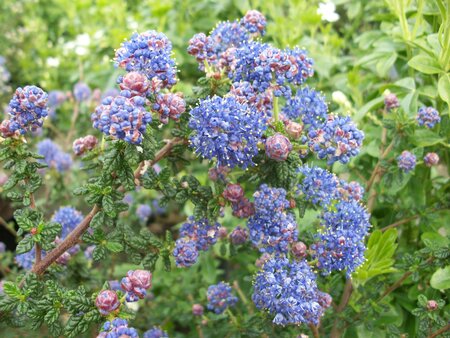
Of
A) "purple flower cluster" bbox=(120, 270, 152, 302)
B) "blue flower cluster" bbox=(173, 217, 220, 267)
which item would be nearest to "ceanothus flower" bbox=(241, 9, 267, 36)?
"blue flower cluster" bbox=(173, 217, 220, 267)

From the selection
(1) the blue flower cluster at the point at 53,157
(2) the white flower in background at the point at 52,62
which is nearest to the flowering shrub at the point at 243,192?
(1) the blue flower cluster at the point at 53,157

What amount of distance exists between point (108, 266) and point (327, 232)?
1.23 meters

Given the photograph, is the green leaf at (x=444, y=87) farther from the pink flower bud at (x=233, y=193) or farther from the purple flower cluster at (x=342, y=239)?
the pink flower bud at (x=233, y=193)

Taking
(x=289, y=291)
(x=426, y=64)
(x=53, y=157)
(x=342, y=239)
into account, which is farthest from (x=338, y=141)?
(x=53, y=157)

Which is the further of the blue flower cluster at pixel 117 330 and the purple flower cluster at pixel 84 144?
the purple flower cluster at pixel 84 144

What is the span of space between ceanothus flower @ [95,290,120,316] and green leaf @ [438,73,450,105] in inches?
43.9

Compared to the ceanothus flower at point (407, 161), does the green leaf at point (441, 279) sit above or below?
below

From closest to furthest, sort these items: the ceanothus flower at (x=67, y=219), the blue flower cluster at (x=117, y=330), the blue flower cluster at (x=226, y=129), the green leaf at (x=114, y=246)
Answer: the blue flower cluster at (x=117, y=330) → the blue flower cluster at (x=226, y=129) → the green leaf at (x=114, y=246) → the ceanothus flower at (x=67, y=219)

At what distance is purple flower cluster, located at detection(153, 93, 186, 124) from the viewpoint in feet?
4.36

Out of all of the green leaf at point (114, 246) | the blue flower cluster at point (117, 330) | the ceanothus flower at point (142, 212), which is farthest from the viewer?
the ceanothus flower at point (142, 212)

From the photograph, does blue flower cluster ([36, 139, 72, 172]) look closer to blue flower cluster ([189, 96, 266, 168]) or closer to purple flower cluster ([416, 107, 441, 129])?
blue flower cluster ([189, 96, 266, 168])

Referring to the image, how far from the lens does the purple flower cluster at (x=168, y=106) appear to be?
4.36 feet

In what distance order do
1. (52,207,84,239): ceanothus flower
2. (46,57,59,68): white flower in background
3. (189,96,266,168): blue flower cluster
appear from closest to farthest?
(189,96,266,168): blue flower cluster, (52,207,84,239): ceanothus flower, (46,57,59,68): white flower in background

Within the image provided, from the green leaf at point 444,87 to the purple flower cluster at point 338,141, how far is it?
0.42 m
